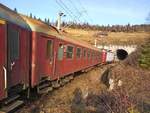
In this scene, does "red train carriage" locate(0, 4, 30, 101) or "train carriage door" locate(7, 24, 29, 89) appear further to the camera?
"train carriage door" locate(7, 24, 29, 89)

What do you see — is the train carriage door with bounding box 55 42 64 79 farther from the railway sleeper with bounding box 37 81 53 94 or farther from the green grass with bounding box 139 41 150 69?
the green grass with bounding box 139 41 150 69

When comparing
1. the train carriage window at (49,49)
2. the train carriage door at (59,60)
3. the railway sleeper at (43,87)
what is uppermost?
the train carriage window at (49,49)

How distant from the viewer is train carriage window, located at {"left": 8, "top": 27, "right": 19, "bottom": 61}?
8579mm

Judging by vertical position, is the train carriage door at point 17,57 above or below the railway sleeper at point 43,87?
above

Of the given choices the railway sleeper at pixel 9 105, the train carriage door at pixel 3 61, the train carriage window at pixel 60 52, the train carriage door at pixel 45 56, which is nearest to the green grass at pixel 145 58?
the train carriage window at pixel 60 52

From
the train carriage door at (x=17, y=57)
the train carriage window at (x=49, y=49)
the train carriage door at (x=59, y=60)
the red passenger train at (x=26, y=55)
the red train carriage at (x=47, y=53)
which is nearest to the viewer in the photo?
the red passenger train at (x=26, y=55)

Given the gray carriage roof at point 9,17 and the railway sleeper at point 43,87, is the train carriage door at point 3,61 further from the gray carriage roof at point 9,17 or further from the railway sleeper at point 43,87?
the railway sleeper at point 43,87

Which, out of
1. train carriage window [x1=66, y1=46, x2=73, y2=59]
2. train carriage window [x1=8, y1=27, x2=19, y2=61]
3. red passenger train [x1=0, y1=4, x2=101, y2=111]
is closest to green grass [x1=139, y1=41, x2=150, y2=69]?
train carriage window [x1=66, y1=46, x2=73, y2=59]

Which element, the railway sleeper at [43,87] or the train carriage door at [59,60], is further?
the train carriage door at [59,60]

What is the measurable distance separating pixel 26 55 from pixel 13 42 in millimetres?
1479

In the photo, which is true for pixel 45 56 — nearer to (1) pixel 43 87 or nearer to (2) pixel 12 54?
(1) pixel 43 87

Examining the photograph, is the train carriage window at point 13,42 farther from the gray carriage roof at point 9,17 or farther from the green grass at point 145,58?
the green grass at point 145,58

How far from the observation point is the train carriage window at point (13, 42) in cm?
858

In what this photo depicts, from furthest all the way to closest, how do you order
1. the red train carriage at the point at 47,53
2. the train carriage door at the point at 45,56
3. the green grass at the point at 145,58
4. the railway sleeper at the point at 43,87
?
1. the green grass at the point at 145,58
2. the railway sleeper at the point at 43,87
3. the train carriage door at the point at 45,56
4. the red train carriage at the point at 47,53
